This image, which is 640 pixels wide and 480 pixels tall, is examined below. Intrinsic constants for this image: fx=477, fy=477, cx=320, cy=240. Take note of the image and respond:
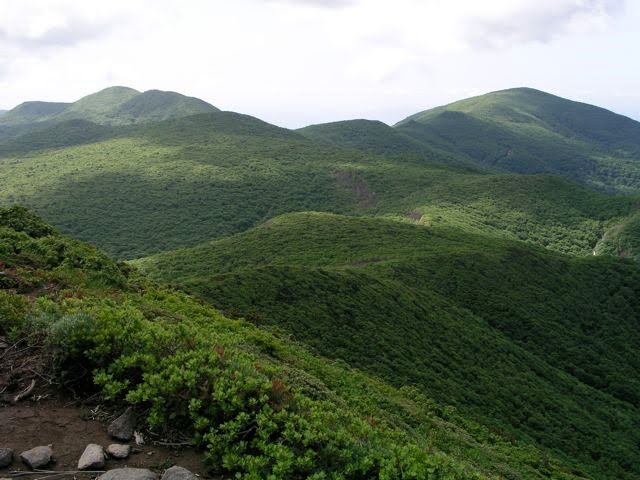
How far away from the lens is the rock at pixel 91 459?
641 cm

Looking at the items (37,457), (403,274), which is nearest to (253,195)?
(403,274)

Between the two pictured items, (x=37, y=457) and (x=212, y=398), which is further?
(x=212, y=398)

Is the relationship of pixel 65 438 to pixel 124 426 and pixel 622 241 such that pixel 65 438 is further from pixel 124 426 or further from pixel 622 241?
pixel 622 241

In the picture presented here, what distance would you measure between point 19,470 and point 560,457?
3126 cm

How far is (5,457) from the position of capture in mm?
6340

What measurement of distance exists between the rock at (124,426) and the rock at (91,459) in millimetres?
434

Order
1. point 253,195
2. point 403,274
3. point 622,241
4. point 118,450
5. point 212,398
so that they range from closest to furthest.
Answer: point 118,450
point 212,398
point 403,274
point 622,241
point 253,195

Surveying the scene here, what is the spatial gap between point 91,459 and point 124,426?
79cm

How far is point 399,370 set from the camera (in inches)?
1272

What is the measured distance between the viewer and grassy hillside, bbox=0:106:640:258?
117 metres

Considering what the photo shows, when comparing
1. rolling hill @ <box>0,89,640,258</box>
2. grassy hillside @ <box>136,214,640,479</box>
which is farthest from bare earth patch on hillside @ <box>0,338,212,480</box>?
rolling hill @ <box>0,89,640,258</box>

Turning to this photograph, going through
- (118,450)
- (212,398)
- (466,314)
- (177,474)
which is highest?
(212,398)

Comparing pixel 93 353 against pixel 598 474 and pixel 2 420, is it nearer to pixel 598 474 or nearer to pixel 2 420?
pixel 2 420

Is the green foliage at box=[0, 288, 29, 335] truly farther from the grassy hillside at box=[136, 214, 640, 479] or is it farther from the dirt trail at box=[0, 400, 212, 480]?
the grassy hillside at box=[136, 214, 640, 479]
